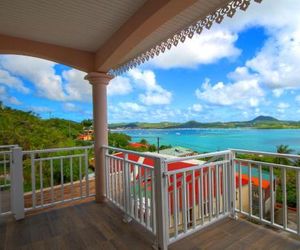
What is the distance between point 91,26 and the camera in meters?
2.38

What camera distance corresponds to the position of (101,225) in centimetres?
252

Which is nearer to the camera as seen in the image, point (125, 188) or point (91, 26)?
point (91, 26)

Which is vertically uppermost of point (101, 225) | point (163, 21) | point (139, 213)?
point (163, 21)

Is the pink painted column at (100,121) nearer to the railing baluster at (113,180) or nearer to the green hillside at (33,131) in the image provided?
the railing baluster at (113,180)

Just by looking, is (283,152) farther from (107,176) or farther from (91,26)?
(91,26)

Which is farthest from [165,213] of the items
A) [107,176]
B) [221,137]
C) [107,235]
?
[221,137]

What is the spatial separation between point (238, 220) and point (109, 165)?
1942mm

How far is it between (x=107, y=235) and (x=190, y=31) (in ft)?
7.97

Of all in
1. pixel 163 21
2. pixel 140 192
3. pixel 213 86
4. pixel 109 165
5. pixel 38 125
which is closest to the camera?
pixel 163 21

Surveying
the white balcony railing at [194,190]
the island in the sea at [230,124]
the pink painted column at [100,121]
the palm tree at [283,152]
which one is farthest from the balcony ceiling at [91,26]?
the palm tree at [283,152]

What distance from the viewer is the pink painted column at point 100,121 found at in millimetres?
3217

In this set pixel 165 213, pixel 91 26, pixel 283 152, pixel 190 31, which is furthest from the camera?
pixel 283 152

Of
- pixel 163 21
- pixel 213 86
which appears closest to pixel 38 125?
pixel 163 21

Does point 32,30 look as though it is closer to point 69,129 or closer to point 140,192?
point 140,192
